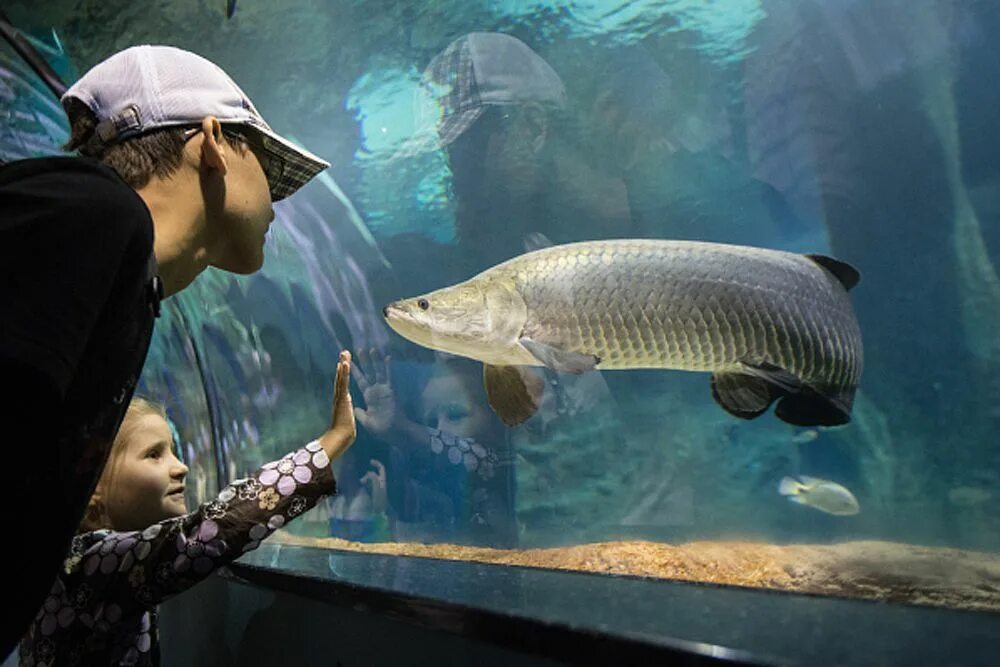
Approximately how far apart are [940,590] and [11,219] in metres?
1.81

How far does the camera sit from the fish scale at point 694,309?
1.86 m

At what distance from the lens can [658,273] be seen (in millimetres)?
1995

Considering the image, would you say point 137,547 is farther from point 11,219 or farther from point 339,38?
point 339,38

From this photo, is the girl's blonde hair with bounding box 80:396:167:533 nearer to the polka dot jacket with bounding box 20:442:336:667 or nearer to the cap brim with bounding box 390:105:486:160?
the polka dot jacket with bounding box 20:442:336:667

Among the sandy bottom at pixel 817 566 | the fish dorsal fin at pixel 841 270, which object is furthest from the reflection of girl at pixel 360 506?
the fish dorsal fin at pixel 841 270

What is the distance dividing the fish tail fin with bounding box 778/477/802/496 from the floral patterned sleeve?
122cm

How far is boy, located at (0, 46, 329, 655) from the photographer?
2.39ft

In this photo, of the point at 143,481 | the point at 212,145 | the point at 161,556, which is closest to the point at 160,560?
the point at 161,556

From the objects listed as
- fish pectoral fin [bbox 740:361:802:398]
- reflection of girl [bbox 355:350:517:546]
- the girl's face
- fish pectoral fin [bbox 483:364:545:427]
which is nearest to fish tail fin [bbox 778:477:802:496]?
fish pectoral fin [bbox 740:361:802:398]

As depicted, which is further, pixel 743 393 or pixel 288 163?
pixel 743 393

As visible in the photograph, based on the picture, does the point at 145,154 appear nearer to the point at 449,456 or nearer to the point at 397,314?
the point at 397,314

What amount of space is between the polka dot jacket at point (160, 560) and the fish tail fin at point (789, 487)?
122cm

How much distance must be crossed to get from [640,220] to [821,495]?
971 mm

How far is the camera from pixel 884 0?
1.80 meters
